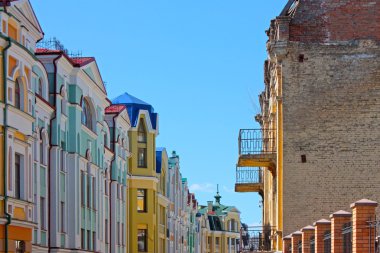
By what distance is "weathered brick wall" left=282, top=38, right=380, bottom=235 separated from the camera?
35.0 meters

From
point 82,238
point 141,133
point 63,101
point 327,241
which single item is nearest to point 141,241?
point 141,133

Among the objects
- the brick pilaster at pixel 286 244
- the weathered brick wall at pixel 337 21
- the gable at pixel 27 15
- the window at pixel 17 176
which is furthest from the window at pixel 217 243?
the window at pixel 17 176

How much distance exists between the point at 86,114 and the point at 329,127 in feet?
34.6

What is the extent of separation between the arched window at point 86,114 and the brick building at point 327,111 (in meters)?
8.21

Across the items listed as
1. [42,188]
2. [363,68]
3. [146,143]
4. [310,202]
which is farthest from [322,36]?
[146,143]

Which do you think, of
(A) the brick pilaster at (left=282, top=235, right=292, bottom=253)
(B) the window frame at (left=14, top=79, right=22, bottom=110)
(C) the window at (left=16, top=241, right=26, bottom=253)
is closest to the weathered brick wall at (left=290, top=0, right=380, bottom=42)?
(A) the brick pilaster at (left=282, top=235, right=292, bottom=253)

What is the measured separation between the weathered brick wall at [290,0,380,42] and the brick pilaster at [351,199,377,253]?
18375 millimetres

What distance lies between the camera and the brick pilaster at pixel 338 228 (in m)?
20.4

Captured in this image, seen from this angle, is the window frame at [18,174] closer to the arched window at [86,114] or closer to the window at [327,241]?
the window at [327,241]

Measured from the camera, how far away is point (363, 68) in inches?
1394

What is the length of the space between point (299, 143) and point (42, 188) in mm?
9932

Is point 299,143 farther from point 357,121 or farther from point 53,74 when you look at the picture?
point 53,74

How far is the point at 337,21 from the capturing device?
36156 millimetres

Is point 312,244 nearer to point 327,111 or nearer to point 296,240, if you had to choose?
point 296,240
